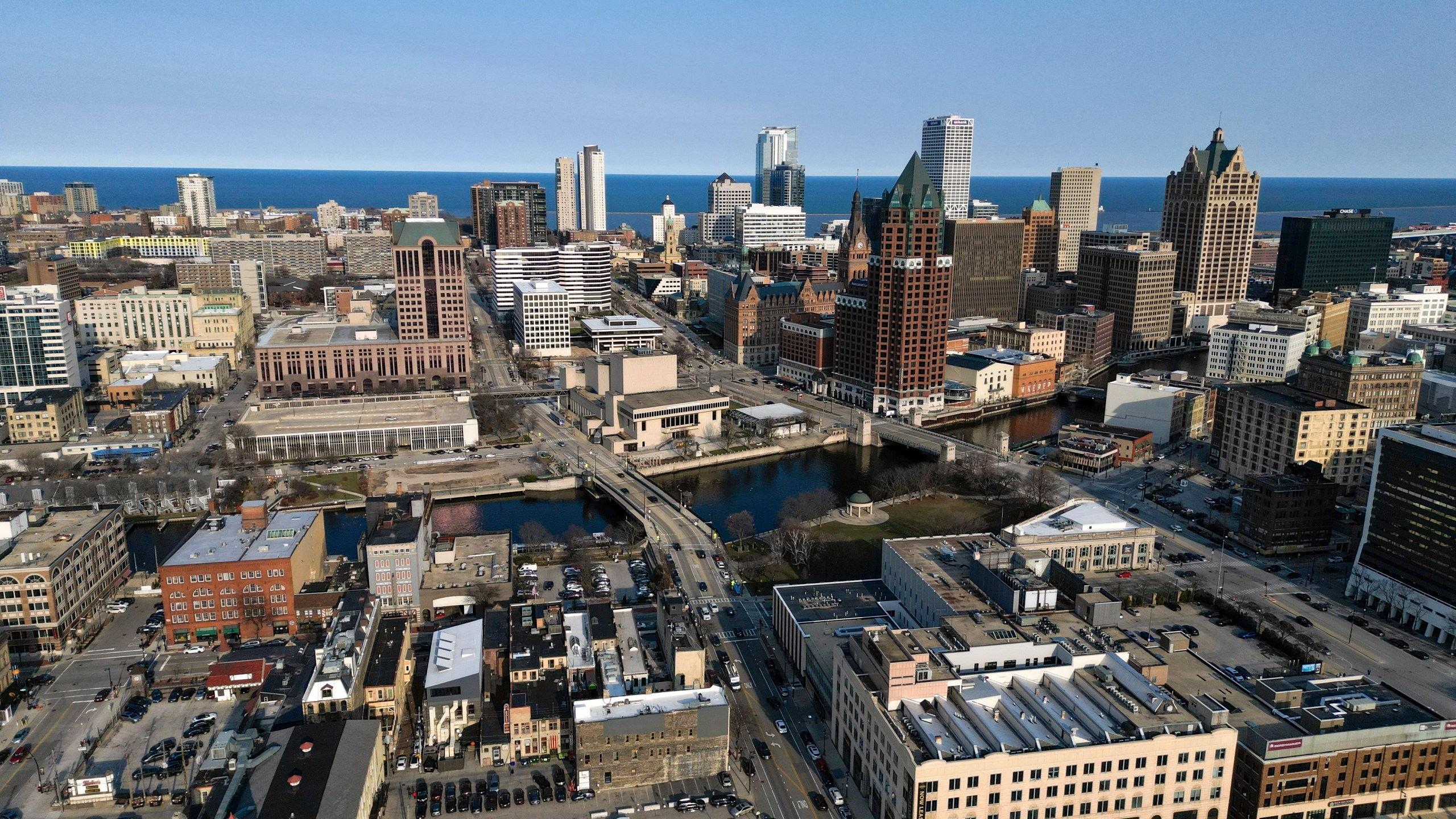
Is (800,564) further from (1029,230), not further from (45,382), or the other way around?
(1029,230)

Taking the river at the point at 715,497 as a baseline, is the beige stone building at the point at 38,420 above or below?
above

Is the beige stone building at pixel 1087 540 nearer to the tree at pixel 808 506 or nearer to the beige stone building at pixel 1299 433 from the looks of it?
the tree at pixel 808 506

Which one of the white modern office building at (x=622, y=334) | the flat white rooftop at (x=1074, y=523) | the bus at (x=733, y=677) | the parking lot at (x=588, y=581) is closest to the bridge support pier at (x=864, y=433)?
the flat white rooftop at (x=1074, y=523)

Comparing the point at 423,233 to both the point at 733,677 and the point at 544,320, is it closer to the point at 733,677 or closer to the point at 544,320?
the point at 544,320

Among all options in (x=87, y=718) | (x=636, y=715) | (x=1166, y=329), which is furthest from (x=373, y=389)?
(x=1166, y=329)

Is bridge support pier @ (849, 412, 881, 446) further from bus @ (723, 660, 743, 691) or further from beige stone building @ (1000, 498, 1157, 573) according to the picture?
bus @ (723, 660, 743, 691)

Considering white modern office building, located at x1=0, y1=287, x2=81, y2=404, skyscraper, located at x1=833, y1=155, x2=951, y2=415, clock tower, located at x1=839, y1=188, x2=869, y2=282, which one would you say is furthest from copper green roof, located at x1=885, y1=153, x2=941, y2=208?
white modern office building, located at x1=0, y1=287, x2=81, y2=404

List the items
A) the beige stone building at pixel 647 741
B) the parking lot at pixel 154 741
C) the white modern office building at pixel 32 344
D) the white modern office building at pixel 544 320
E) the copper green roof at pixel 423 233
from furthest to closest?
the white modern office building at pixel 544 320, the copper green roof at pixel 423 233, the white modern office building at pixel 32 344, the parking lot at pixel 154 741, the beige stone building at pixel 647 741
